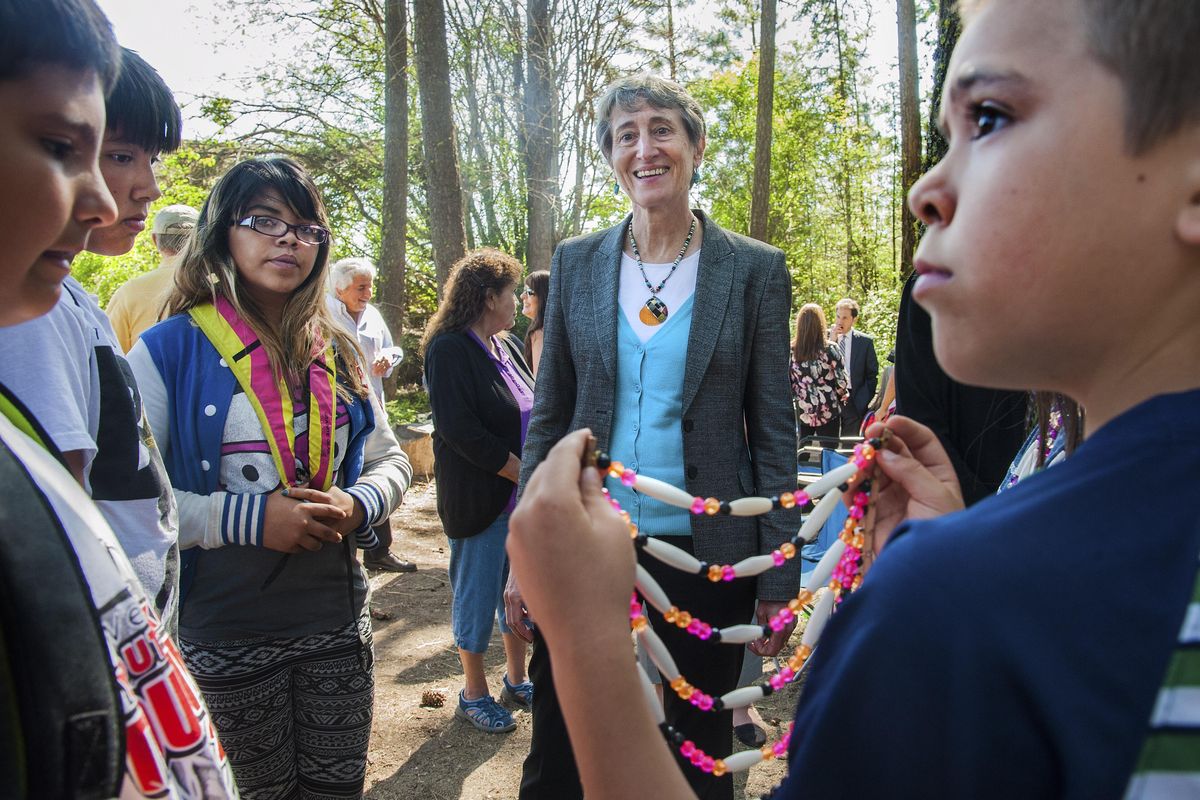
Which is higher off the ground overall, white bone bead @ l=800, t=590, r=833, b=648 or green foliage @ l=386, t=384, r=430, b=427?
white bone bead @ l=800, t=590, r=833, b=648

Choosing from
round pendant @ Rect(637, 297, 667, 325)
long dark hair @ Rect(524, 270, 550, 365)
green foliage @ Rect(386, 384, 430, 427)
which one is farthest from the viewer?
green foliage @ Rect(386, 384, 430, 427)

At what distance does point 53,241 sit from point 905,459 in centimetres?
133

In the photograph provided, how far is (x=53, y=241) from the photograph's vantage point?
996 millimetres

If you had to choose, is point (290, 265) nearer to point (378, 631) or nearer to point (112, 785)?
point (112, 785)

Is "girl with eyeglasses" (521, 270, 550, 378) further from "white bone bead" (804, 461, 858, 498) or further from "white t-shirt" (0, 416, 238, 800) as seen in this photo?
"white t-shirt" (0, 416, 238, 800)

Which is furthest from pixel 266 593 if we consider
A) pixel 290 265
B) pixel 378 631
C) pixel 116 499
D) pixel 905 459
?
pixel 378 631

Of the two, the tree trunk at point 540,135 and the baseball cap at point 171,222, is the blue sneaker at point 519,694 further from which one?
the tree trunk at point 540,135

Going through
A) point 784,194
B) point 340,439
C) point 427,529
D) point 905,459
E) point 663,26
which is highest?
point 663,26

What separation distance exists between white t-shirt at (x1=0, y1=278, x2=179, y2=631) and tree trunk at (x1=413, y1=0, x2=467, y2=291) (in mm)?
8683

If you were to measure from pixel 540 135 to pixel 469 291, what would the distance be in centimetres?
1276

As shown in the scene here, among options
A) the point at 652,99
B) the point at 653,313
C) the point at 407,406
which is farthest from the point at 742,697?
the point at 407,406

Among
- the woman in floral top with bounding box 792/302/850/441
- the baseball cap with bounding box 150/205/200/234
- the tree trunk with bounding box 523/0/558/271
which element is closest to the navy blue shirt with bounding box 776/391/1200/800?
the baseball cap with bounding box 150/205/200/234

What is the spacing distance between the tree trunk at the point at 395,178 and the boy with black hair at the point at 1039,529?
35.2ft

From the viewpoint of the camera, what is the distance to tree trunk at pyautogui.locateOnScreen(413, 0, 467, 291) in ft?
33.8
